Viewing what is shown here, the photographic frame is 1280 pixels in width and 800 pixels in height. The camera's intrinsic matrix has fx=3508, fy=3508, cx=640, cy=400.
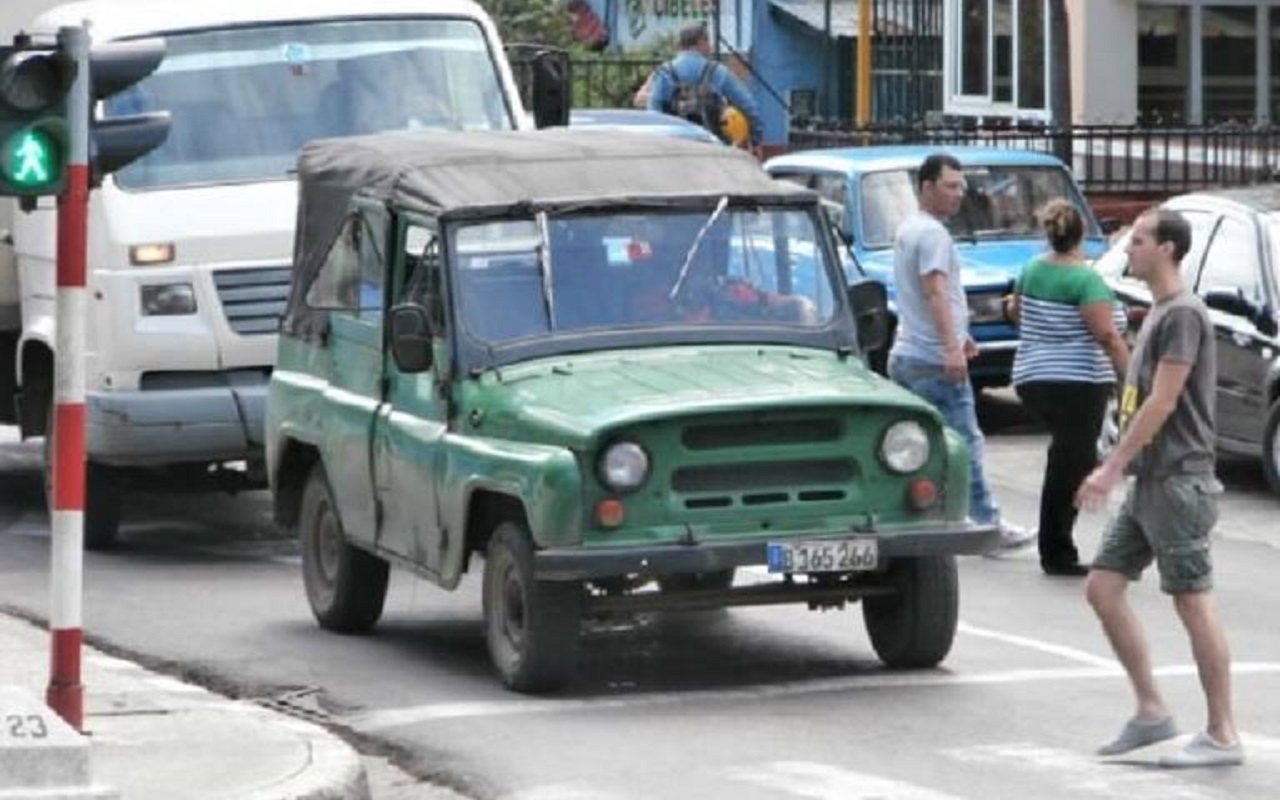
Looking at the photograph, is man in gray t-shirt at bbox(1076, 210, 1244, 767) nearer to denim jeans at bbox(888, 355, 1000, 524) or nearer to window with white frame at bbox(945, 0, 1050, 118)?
denim jeans at bbox(888, 355, 1000, 524)

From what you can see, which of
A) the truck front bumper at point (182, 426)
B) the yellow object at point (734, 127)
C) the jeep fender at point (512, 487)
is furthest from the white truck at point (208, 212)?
the yellow object at point (734, 127)

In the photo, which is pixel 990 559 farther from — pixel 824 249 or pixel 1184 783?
pixel 1184 783

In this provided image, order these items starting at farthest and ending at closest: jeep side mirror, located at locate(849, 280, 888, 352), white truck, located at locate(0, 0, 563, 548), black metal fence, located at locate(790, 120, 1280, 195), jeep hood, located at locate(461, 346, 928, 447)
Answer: black metal fence, located at locate(790, 120, 1280, 195) < white truck, located at locate(0, 0, 563, 548) < jeep side mirror, located at locate(849, 280, 888, 352) < jeep hood, located at locate(461, 346, 928, 447)

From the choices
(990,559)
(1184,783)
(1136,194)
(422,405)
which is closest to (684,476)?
(422,405)

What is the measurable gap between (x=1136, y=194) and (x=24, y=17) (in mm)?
13433

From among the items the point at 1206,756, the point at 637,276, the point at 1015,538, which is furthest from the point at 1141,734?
the point at 1015,538

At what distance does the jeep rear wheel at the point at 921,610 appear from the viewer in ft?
42.7

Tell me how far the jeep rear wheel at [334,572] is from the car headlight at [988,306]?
26.8 ft

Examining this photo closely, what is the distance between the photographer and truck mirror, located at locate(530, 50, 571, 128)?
1850cm

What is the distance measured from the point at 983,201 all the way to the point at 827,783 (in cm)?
1297

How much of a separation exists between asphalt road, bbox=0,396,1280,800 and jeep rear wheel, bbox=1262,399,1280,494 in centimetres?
98

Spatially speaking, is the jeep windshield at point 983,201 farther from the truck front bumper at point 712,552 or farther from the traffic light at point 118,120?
the traffic light at point 118,120

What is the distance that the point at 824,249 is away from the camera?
14.0 m

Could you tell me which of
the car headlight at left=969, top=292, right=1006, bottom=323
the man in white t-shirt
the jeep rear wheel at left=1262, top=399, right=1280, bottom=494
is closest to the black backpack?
the car headlight at left=969, top=292, right=1006, bottom=323
